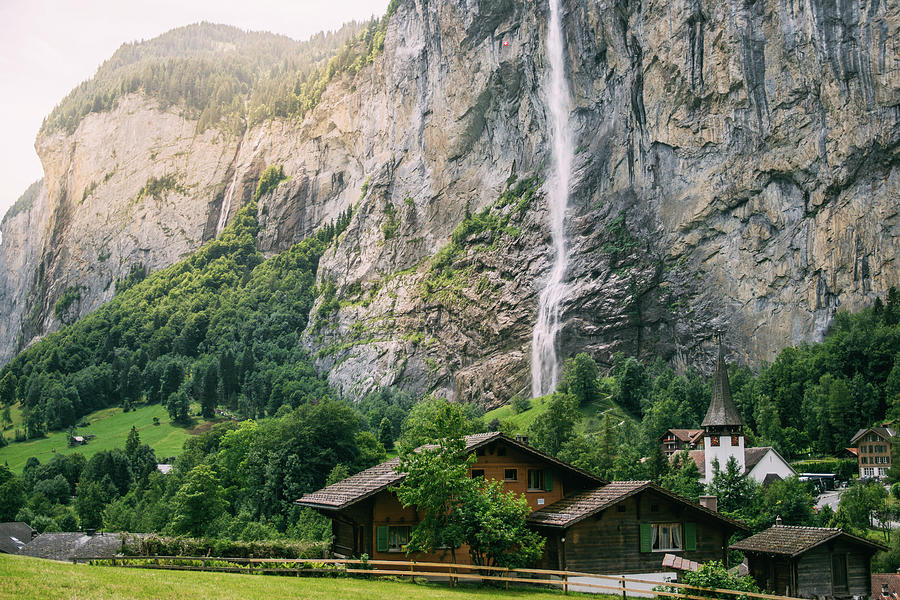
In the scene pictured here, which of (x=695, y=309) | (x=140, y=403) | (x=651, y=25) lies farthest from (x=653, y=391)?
(x=140, y=403)

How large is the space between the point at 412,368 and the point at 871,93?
81818 mm

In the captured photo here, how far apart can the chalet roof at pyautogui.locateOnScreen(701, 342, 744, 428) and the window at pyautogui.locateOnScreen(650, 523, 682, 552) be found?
145 feet

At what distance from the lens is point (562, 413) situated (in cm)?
9325

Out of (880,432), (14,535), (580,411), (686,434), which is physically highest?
(580,411)

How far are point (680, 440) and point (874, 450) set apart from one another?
19866mm

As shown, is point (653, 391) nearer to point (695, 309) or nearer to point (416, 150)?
point (695, 309)

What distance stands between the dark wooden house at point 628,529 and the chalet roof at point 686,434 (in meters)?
55.0

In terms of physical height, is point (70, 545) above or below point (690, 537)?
below

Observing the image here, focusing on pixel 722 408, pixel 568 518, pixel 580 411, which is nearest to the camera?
pixel 568 518

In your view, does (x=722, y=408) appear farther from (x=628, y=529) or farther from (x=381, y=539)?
(x=381, y=539)

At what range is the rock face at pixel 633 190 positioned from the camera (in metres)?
108

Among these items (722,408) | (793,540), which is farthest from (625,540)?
(722,408)

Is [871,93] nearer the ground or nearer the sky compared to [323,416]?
nearer the sky

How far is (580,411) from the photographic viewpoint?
115 m
